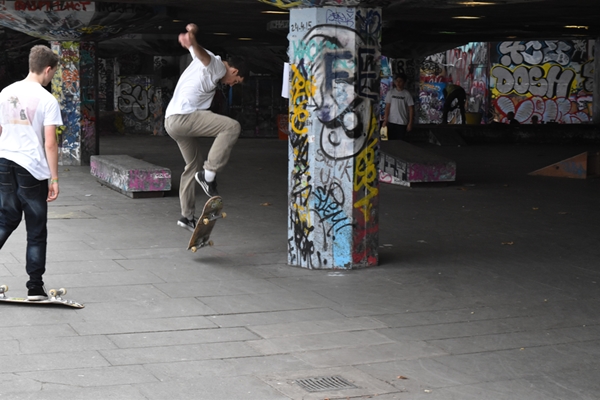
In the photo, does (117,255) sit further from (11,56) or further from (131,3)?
(11,56)

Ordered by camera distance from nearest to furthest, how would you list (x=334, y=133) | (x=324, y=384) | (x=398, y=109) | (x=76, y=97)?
1. (x=324, y=384)
2. (x=334, y=133)
3. (x=398, y=109)
4. (x=76, y=97)

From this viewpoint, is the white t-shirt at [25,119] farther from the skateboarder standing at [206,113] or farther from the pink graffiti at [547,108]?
the pink graffiti at [547,108]

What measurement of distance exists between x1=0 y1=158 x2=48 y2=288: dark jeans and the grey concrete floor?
381mm

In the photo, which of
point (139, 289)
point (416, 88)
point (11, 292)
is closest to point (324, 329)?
point (139, 289)

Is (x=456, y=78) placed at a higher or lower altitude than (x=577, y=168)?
higher

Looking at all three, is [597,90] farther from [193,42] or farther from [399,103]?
[193,42]

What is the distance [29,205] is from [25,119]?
0.67 meters

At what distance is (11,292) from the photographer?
24.2 ft

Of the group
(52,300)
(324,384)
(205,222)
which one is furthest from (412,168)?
(324,384)

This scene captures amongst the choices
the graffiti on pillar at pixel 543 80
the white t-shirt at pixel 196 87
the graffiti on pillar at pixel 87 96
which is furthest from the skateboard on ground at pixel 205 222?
the graffiti on pillar at pixel 543 80

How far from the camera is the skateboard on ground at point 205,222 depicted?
8727 mm

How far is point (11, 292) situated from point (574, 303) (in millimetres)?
4824

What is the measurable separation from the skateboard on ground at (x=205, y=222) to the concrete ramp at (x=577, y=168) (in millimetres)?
10942

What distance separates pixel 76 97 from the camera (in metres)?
19.7
